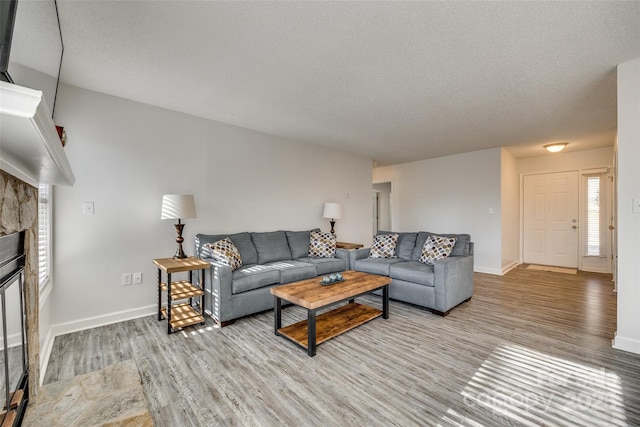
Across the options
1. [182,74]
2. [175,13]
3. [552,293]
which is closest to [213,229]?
[182,74]

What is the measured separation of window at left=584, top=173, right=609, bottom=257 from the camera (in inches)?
213

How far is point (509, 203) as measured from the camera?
5715 millimetres

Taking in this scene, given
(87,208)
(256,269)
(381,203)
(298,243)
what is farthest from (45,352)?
(381,203)

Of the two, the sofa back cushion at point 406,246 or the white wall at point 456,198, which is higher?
the white wall at point 456,198

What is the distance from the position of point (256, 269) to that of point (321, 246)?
1.29m

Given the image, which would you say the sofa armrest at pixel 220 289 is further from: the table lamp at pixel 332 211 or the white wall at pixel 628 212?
the white wall at pixel 628 212

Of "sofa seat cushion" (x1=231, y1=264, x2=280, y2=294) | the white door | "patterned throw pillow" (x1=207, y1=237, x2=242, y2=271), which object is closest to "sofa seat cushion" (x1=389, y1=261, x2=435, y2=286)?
"sofa seat cushion" (x1=231, y1=264, x2=280, y2=294)

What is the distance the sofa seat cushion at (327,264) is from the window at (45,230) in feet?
8.63

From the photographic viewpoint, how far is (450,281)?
319 cm

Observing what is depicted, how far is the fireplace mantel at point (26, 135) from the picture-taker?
2.00 ft

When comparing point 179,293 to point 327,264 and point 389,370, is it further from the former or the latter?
point 389,370

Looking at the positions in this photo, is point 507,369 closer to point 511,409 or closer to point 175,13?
point 511,409

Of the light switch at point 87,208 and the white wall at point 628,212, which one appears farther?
the light switch at point 87,208

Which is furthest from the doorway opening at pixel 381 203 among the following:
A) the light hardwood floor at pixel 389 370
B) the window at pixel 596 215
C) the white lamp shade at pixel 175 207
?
the white lamp shade at pixel 175 207
